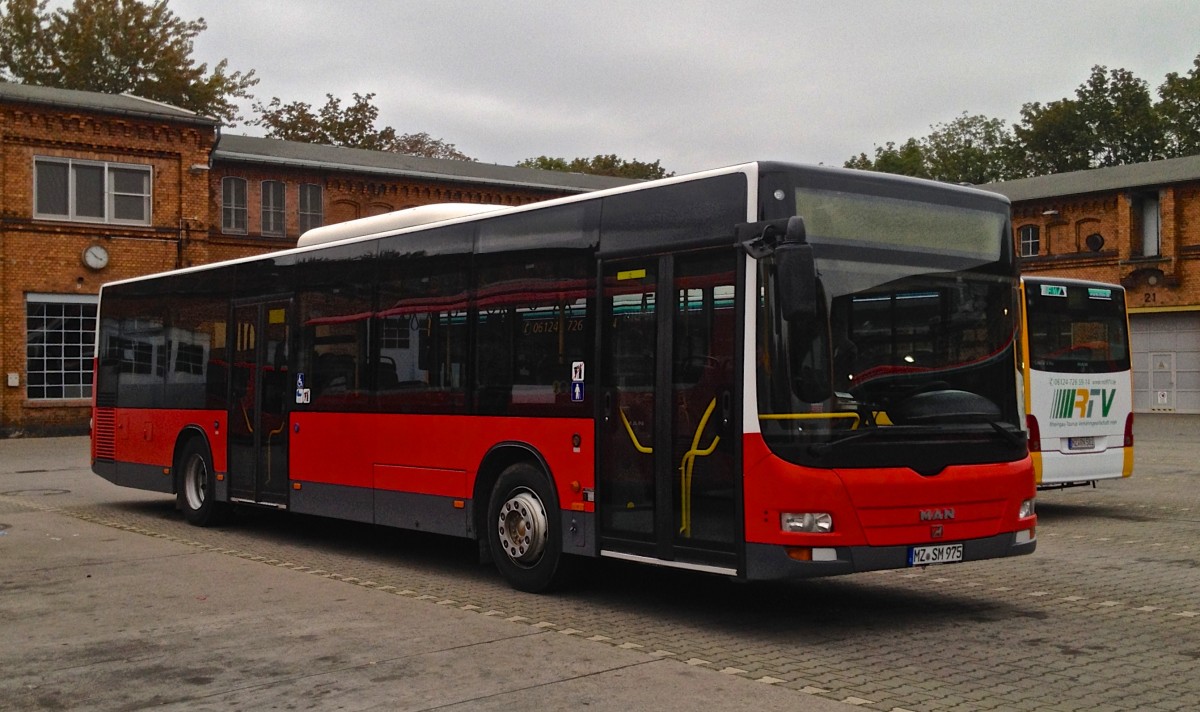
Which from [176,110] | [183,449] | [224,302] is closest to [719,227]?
[224,302]

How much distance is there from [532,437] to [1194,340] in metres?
40.9

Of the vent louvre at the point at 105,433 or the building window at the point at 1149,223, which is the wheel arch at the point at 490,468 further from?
the building window at the point at 1149,223

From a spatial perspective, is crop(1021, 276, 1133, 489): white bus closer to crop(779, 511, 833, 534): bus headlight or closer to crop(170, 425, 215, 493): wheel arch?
crop(779, 511, 833, 534): bus headlight

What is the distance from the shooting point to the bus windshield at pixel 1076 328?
16.0 meters

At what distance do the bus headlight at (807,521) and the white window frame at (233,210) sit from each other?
3732 centimetres

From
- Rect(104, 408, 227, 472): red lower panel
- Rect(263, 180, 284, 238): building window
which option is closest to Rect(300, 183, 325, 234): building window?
Rect(263, 180, 284, 238): building window

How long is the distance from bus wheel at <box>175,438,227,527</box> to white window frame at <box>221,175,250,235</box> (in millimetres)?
27984

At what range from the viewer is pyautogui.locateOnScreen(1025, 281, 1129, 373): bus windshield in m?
16.0

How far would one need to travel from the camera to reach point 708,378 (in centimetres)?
868

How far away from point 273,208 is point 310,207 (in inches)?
56.9

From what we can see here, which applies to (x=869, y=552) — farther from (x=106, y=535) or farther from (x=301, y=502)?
(x=106, y=535)

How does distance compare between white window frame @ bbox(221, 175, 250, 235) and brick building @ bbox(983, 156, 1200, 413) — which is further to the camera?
brick building @ bbox(983, 156, 1200, 413)

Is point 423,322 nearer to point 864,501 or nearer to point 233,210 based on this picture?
point 864,501

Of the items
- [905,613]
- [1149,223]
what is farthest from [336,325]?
[1149,223]
